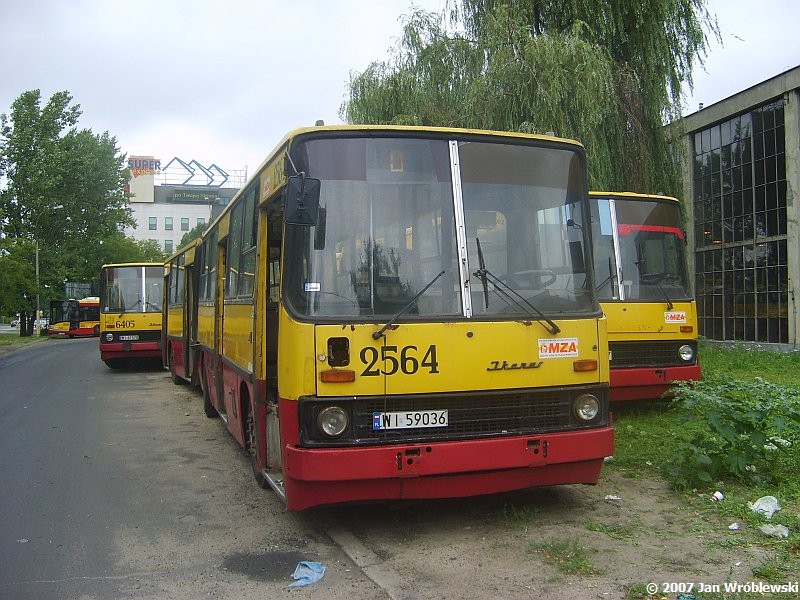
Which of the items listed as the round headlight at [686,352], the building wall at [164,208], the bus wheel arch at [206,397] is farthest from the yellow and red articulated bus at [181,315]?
the building wall at [164,208]

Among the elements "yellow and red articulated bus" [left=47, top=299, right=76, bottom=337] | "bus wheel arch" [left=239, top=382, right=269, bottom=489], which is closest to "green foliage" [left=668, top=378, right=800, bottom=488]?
"bus wheel arch" [left=239, top=382, right=269, bottom=489]

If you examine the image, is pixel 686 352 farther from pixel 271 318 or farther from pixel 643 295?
pixel 271 318

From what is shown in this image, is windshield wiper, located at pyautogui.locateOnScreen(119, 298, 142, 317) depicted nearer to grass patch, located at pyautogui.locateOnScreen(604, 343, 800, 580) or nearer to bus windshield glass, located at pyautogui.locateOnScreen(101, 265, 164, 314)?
bus windshield glass, located at pyautogui.locateOnScreen(101, 265, 164, 314)

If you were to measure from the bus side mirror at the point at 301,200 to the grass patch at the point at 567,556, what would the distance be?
8.25 feet

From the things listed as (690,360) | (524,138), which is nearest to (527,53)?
(690,360)

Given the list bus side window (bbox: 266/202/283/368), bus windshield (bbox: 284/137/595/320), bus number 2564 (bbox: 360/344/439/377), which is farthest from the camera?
bus side window (bbox: 266/202/283/368)

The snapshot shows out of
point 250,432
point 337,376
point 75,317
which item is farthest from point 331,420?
point 75,317

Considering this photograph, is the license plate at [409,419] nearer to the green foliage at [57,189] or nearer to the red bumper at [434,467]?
the red bumper at [434,467]

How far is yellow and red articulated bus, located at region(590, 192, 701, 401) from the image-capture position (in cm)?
858

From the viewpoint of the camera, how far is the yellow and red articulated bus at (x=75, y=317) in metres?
45.9

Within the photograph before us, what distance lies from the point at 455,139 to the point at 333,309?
1539 millimetres

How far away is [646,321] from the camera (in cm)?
866

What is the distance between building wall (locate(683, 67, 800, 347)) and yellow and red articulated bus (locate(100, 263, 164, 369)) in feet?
44.8

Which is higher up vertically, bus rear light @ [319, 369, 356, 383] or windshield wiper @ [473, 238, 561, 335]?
windshield wiper @ [473, 238, 561, 335]
